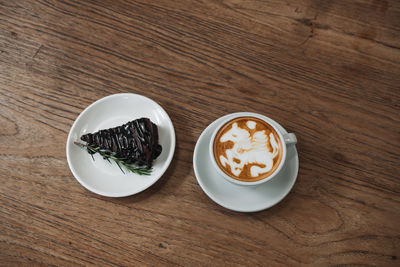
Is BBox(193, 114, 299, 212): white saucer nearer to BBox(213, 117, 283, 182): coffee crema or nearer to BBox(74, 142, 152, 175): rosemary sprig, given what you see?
BBox(213, 117, 283, 182): coffee crema

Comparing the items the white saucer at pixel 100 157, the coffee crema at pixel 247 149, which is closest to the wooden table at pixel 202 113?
the white saucer at pixel 100 157

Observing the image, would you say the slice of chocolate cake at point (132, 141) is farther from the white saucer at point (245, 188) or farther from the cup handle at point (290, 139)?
the cup handle at point (290, 139)

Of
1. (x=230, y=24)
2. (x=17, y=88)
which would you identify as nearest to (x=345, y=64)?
(x=230, y=24)

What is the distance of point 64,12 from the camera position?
117 cm

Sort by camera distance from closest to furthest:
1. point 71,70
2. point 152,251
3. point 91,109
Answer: point 152,251 → point 91,109 → point 71,70

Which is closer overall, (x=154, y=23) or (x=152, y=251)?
(x=152, y=251)

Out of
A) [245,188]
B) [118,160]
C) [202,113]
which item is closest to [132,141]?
[118,160]

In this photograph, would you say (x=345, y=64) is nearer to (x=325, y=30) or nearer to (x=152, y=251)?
(x=325, y=30)

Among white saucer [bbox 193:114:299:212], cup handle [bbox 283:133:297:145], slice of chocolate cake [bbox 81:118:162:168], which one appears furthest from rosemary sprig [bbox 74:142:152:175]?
cup handle [bbox 283:133:297:145]

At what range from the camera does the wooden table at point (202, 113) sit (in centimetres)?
88

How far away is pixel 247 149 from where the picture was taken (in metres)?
0.84

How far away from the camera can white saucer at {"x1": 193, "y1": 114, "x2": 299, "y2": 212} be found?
85 centimetres

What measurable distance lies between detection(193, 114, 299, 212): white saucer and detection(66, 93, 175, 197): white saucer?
0.36 ft

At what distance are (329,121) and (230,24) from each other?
0.50m
